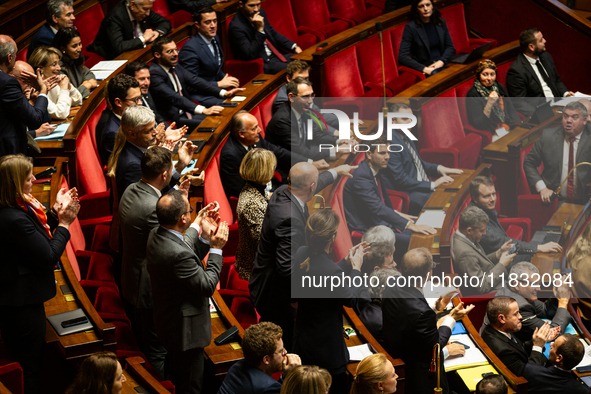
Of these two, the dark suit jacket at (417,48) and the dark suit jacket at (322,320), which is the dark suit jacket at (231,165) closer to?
the dark suit jacket at (322,320)

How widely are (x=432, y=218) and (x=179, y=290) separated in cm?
66

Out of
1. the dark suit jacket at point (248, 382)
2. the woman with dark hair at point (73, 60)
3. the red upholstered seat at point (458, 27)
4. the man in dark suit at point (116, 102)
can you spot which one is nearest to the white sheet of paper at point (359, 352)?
the dark suit jacket at point (248, 382)

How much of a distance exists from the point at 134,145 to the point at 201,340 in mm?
492

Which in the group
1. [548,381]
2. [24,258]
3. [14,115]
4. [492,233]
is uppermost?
[14,115]

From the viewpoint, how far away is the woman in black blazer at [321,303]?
1.28 m

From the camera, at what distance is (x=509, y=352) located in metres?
1.57

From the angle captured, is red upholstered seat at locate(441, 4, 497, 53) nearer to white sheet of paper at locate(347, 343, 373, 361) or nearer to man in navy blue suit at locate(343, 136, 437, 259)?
A: man in navy blue suit at locate(343, 136, 437, 259)

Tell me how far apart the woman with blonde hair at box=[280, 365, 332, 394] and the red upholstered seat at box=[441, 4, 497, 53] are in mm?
2211

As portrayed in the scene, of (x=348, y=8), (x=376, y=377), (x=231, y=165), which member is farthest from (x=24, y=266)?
(x=348, y=8)

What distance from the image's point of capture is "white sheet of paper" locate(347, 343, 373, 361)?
1354 mm

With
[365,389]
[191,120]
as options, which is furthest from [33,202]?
[191,120]

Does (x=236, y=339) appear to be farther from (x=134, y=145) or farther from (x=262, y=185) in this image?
(x=134, y=145)

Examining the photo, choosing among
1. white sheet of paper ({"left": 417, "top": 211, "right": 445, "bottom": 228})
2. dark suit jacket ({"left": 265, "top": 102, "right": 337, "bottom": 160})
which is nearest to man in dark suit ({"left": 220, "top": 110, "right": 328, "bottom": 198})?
dark suit jacket ({"left": 265, "top": 102, "right": 337, "bottom": 160})

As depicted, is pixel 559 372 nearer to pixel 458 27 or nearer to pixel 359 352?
pixel 359 352
